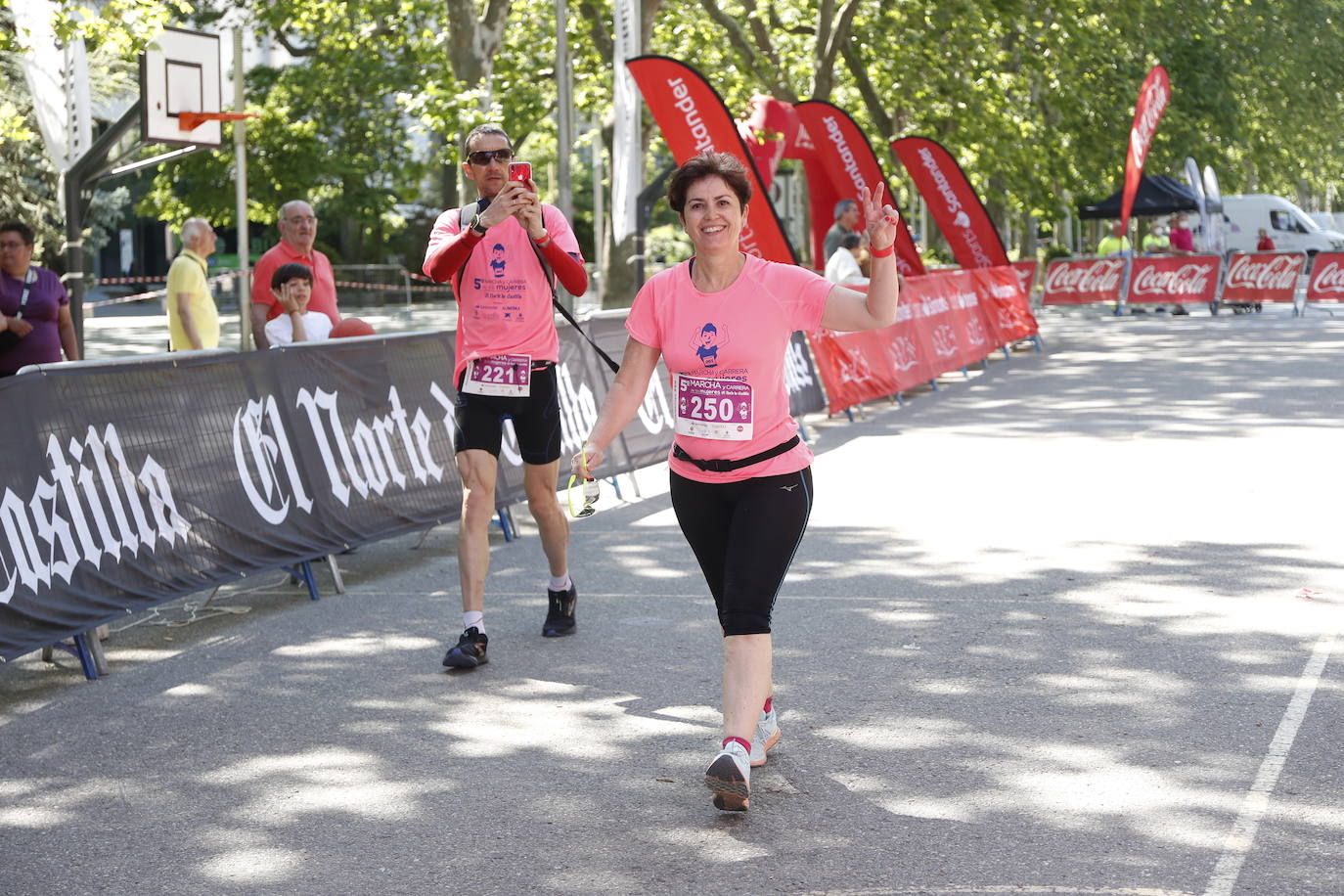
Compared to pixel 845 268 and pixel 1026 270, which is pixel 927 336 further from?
pixel 1026 270

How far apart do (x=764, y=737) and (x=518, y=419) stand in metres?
2.06

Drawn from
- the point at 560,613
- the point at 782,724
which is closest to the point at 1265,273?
the point at 560,613

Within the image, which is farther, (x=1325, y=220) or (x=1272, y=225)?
(x=1325, y=220)

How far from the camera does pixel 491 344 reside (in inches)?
271

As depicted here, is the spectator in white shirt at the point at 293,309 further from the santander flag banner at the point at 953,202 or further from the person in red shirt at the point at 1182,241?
the person in red shirt at the point at 1182,241

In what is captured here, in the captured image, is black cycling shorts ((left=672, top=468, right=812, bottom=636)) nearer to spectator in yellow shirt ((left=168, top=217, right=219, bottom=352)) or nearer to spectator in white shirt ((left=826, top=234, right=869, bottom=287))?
spectator in yellow shirt ((left=168, top=217, right=219, bottom=352))

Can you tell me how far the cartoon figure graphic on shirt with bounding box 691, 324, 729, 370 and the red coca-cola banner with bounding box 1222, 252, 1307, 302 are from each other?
90.2 feet

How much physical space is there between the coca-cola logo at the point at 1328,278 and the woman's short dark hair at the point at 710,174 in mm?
28751

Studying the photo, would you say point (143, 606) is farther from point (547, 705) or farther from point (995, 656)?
point (995, 656)

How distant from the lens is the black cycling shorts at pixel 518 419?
690 cm

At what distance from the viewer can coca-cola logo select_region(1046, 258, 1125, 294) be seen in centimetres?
3241

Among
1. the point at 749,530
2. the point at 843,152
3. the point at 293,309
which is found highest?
the point at 843,152

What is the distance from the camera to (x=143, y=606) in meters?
7.06

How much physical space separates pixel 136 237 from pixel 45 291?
50989 mm
